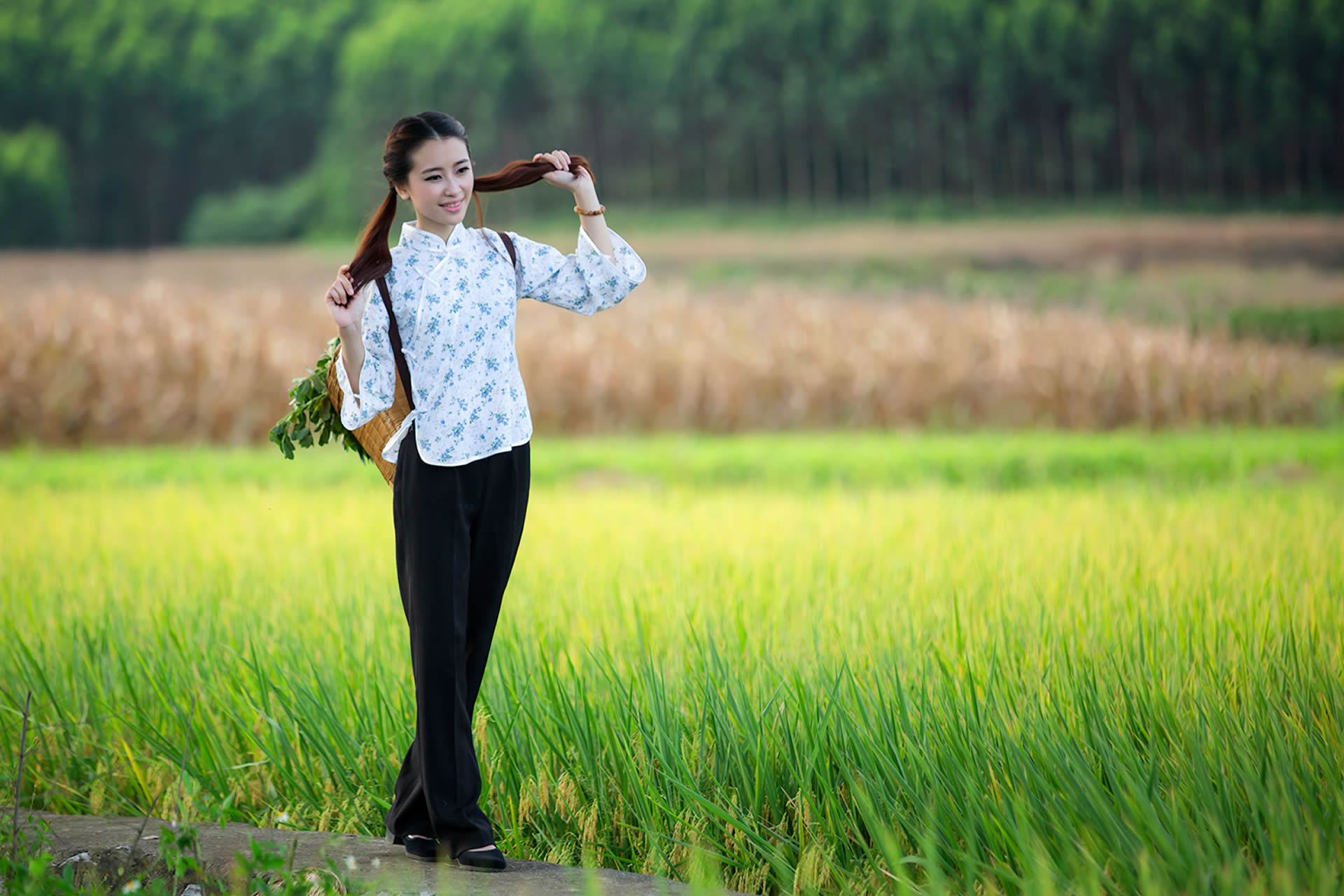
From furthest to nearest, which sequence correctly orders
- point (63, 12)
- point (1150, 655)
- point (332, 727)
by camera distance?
point (63, 12), point (1150, 655), point (332, 727)

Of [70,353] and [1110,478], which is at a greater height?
[70,353]

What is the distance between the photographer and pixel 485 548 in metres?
2.34

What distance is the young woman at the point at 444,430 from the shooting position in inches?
89.0

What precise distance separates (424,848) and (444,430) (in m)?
0.80

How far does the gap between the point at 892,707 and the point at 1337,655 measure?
136 centimetres

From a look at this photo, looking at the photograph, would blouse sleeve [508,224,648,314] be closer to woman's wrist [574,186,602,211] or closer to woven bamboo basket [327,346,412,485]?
woman's wrist [574,186,602,211]

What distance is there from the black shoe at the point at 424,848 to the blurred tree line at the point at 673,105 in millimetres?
22163

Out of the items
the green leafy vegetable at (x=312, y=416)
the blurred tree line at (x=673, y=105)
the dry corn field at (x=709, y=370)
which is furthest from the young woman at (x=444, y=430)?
the blurred tree line at (x=673, y=105)

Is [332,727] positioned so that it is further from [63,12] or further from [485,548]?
[63,12]

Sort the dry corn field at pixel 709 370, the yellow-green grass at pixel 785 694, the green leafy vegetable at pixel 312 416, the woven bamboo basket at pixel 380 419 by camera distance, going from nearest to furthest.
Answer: the yellow-green grass at pixel 785 694 → the woven bamboo basket at pixel 380 419 → the green leafy vegetable at pixel 312 416 → the dry corn field at pixel 709 370

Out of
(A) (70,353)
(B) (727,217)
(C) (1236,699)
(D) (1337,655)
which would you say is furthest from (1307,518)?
(B) (727,217)

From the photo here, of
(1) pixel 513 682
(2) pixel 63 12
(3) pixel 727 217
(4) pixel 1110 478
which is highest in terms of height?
(2) pixel 63 12

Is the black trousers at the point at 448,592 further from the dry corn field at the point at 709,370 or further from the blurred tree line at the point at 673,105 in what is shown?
the blurred tree line at the point at 673,105

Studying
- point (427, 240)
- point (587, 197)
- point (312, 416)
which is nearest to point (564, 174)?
point (587, 197)
